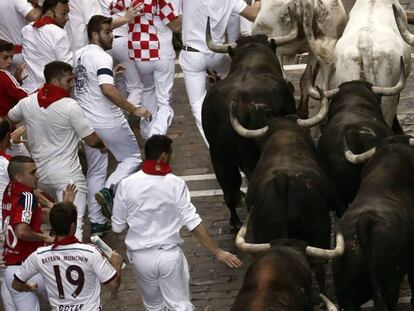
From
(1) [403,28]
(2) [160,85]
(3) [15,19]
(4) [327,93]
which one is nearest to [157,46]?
(2) [160,85]

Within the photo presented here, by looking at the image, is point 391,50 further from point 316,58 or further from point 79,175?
point 79,175

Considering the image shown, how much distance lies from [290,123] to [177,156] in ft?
12.8

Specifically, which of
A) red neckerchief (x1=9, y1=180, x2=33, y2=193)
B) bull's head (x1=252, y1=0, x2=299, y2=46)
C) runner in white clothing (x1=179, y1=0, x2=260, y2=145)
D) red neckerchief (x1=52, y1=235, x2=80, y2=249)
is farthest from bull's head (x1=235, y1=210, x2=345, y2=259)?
bull's head (x1=252, y1=0, x2=299, y2=46)

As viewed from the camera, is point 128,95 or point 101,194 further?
point 128,95

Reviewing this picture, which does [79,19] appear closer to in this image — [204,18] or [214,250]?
[204,18]

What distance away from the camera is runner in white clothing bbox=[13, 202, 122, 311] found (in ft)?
33.9

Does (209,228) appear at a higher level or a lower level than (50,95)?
lower

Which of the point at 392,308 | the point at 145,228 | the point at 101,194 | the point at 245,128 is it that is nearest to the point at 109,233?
→ the point at 101,194

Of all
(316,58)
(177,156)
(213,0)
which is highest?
(213,0)

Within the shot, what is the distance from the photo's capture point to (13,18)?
16.6 meters

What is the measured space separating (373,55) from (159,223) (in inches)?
158

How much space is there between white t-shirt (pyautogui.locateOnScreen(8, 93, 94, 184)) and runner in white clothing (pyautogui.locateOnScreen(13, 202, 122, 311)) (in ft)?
8.77

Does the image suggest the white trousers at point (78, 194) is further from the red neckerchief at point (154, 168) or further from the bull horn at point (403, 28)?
the bull horn at point (403, 28)

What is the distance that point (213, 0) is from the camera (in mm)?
15359
